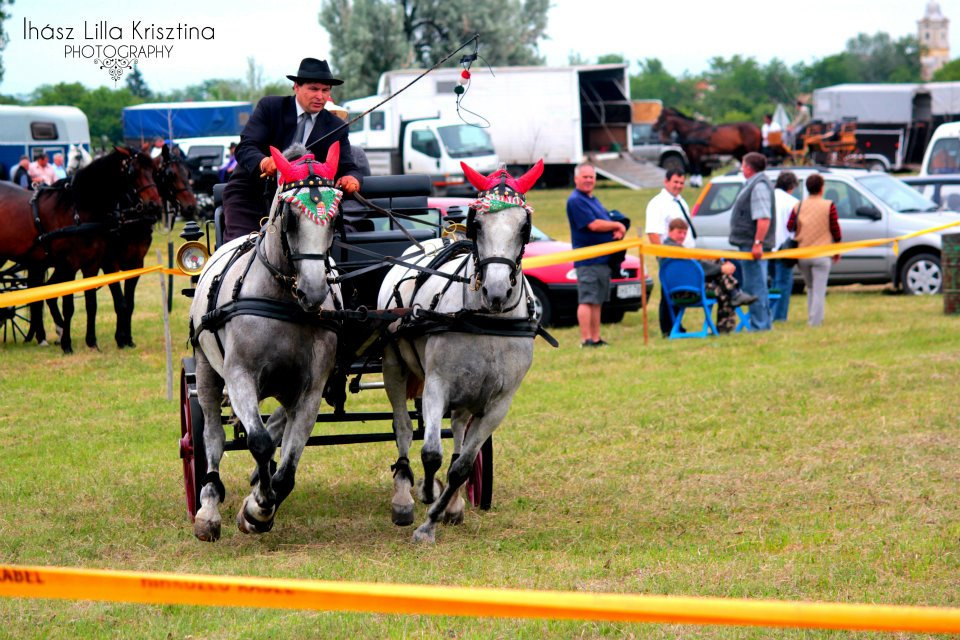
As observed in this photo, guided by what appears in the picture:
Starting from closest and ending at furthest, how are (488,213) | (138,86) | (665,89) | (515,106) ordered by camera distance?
1. (488,213)
2. (515,106)
3. (138,86)
4. (665,89)

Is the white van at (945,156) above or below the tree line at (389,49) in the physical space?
below

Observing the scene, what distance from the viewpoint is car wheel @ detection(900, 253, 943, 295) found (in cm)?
1895

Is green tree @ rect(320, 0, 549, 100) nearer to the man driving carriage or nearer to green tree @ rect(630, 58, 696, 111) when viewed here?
the man driving carriage

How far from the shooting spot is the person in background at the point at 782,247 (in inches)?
→ 654

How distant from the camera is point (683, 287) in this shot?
50.5 feet

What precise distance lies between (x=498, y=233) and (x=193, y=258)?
9.98ft

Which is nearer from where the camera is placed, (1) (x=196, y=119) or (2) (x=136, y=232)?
(2) (x=136, y=232)

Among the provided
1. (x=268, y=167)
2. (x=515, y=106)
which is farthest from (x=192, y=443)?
(x=515, y=106)

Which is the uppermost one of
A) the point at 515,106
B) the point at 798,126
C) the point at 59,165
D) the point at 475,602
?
the point at 515,106

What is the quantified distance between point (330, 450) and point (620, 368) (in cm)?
439

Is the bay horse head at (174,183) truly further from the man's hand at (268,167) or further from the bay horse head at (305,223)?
the bay horse head at (305,223)

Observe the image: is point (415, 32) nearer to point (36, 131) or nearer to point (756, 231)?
point (36, 131)

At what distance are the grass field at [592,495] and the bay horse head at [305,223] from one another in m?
1.48

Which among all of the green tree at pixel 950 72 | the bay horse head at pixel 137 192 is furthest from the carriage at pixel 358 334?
the green tree at pixel 950 72
